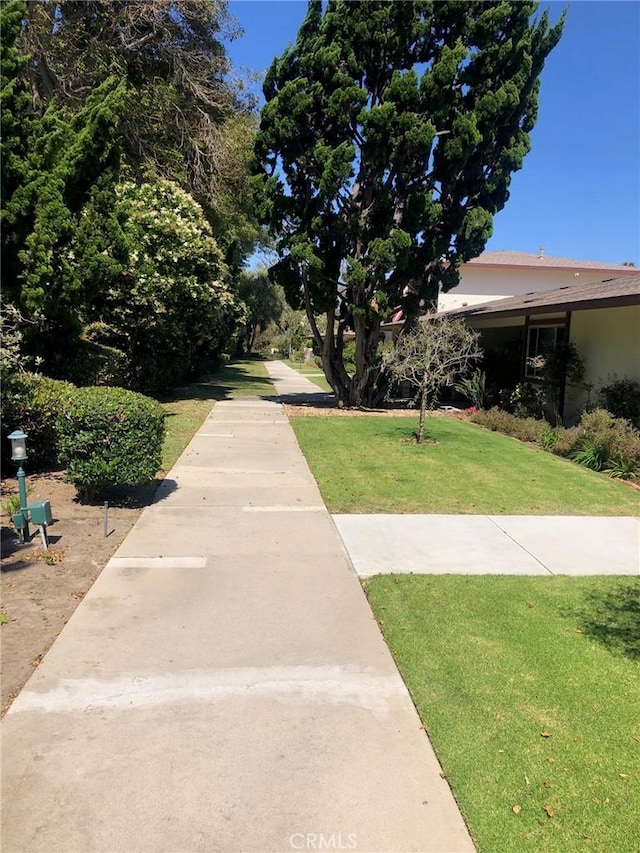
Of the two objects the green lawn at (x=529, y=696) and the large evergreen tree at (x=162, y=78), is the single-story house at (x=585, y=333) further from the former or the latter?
the large evergreen tree at (x=162, y=78)

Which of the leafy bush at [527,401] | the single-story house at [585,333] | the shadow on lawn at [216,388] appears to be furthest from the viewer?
the shadow on lawn at [216,388]

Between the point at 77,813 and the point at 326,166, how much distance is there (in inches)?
546

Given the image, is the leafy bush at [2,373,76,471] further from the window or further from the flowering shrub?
the window

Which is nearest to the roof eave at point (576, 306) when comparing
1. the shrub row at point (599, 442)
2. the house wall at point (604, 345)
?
the house wall at point (604, 345)

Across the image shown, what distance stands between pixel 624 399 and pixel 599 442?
1.94 m

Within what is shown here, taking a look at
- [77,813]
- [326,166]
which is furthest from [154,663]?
[326,166]

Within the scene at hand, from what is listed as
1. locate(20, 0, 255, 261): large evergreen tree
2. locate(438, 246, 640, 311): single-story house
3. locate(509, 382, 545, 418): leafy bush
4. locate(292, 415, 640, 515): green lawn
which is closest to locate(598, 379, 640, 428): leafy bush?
locate(292, 415, 640, 515): green lawn

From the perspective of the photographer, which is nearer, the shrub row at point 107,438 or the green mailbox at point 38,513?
the green mailbox at point 38,513

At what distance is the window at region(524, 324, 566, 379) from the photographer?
580 inches

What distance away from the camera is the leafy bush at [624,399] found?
11266 mm

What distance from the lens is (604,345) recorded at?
510 inches

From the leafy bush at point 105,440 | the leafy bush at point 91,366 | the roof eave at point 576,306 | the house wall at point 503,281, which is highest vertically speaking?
the house wall at point 503,281

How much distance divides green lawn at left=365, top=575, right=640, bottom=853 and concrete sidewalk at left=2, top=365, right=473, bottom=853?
0.17 meters

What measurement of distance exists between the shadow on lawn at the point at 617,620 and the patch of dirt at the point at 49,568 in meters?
3.78
